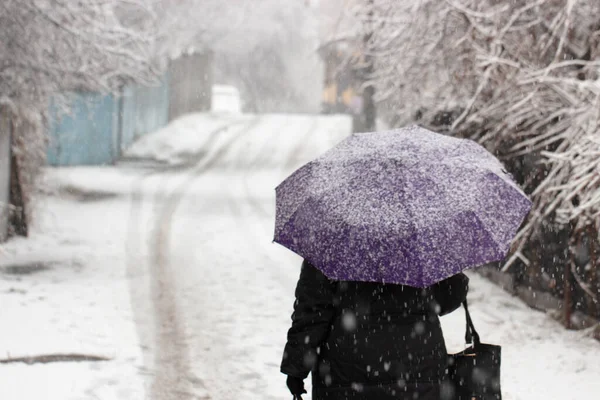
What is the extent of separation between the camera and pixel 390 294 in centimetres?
352

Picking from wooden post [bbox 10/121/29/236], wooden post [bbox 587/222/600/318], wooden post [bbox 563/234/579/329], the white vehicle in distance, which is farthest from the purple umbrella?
the white vehicle in distance

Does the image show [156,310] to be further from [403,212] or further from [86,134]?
[86,134]

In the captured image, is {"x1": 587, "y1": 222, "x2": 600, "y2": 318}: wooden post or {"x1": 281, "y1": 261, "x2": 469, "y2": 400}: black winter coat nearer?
{"x1": 281, "y1": 261, "x2": 469, "y2": 400}: black winter coat

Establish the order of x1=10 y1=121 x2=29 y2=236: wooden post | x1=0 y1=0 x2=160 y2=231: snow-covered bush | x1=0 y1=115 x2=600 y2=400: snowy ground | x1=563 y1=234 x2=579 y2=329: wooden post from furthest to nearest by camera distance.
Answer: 1. x1=10 y1=121 x2=29 y2=236: wooden post
2. x1=0 y1=0 x2=160 y2=231: snow-covered bush
3. x1=563 y1=234 x2=579 y2=329: wooden post
4. x1=0 y1=115 x2=600 y2=400: snowy ground

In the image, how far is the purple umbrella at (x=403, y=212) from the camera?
3445 millimetres

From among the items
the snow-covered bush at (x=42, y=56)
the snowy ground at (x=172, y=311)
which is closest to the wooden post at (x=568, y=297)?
the snowy ground at (x=172, y=311)

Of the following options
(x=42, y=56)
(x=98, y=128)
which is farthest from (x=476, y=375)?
(x=98, y=128)

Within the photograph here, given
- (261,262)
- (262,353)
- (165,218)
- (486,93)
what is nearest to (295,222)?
(262,353)

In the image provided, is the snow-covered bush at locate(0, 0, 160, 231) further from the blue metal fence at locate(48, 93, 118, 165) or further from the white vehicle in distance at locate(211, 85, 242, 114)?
the white vehicle in distance at locate(211, 85, 242, 114)

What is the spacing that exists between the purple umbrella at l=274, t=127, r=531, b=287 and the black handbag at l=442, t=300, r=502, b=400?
0.37 meters

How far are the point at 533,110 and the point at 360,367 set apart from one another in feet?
19.0

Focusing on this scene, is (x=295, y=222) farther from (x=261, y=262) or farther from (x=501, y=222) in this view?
(x=261, y=262)

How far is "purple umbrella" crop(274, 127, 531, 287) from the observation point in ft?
11.3

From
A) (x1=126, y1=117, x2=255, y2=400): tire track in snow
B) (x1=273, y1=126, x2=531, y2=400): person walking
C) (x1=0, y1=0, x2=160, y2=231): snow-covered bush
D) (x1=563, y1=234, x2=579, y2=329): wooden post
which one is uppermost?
(x1=0, y1=0, x2=160, y2=231): snow-covered bush
